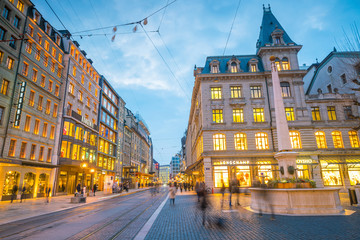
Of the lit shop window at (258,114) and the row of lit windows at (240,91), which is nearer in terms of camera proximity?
the lit shop window at (258,114)

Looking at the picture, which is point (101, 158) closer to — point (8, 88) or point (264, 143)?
point (8, 88)

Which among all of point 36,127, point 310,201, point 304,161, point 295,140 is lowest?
point 310,201

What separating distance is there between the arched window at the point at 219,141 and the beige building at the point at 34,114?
22193mm

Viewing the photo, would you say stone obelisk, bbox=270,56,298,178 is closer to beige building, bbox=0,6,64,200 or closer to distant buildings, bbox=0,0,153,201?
distant buildings, bbox=0,0,153,201

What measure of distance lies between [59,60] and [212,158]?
26565 millimetres

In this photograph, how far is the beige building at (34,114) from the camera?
2316cm

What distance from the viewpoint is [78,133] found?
3512 centimetres

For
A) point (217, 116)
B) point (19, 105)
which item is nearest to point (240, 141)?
point (217, 116)

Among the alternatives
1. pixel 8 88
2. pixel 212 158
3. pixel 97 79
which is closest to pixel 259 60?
pixel 212 158

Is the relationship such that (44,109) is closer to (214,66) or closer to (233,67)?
(214,66)

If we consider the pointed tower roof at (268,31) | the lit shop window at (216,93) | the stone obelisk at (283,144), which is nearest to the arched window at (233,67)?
the lit shop window at (216,93)

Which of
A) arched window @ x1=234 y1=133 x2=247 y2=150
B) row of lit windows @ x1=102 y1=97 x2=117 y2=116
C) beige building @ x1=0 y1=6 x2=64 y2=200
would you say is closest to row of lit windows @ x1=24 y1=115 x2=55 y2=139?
beige building @ x1=0 y1=6 x2=64 y2=200

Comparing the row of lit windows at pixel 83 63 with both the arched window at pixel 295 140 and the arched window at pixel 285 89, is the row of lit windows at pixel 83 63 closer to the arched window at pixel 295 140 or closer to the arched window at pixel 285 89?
the arched window at pixel 285 89

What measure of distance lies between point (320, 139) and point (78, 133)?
3738 cm
